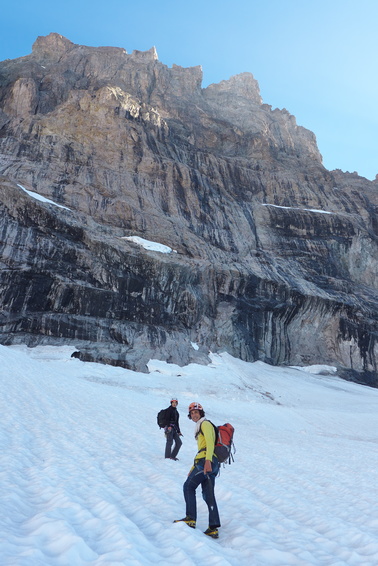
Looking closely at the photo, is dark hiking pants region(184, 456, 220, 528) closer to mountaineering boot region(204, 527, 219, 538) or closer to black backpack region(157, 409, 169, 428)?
mountaineering boot region(204, 527, 219, 538)

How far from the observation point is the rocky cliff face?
36250 mm

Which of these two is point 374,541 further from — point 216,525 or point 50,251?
point 50,251

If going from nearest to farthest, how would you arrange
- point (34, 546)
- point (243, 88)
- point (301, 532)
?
point (34, 546)
point (301, 532)
point (243, 88)

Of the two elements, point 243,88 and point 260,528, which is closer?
point 260,528

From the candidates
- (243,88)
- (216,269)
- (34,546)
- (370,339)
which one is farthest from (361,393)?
(243,88)

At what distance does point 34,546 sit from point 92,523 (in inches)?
35.8

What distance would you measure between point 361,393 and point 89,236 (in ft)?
107

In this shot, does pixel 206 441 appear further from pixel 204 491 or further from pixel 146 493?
pixel 146 493

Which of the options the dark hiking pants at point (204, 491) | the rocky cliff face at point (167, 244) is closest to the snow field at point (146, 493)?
the dark hiking pants at point (204, 491)

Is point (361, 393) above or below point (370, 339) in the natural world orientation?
below

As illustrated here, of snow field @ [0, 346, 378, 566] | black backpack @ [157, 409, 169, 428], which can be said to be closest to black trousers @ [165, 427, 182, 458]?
black backpack @ [157, 409, 169, 428]

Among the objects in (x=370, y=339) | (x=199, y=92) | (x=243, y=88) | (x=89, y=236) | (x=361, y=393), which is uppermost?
(x=243, y=88)

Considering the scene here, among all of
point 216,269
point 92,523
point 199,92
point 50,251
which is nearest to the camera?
point 92,523

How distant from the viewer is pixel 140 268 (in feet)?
136
